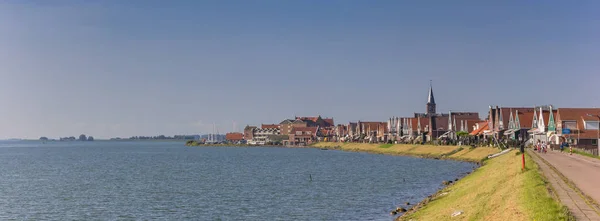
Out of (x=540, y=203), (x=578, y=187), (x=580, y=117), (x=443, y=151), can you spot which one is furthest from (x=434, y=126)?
(x=540, y=203)

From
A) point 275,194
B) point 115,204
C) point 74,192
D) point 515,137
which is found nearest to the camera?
point 115,204

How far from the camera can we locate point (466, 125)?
6009 inches

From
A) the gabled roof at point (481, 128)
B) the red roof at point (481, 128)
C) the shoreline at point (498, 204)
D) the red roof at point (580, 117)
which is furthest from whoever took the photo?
the gabled roof at point (481, 128)

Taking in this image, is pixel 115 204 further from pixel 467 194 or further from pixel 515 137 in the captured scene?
pixel 515 137

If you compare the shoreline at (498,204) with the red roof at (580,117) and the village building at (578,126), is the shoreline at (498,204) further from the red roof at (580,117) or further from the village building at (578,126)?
the red roof at (580,117)

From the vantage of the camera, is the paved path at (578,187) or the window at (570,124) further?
the window at (570,124)

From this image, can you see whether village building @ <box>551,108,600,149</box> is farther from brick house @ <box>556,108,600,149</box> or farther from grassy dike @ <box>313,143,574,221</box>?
grassy dike @ <box>313,143,574,221</box>

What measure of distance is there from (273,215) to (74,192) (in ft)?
95.1

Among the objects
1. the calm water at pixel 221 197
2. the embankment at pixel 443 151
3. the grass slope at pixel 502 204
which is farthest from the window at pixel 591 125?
the grass slope at pixel 502 204

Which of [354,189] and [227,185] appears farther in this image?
[227,185]

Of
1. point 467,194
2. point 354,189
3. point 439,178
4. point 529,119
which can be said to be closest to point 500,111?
point 529,119

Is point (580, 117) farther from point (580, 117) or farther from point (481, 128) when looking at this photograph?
point (481, 128)

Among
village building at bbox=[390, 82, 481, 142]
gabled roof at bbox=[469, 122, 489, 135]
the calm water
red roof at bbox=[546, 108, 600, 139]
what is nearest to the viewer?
the calm water

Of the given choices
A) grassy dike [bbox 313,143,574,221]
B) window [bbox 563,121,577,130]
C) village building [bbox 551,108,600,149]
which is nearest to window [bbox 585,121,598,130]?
village building [bbox 551,108,600,149]
